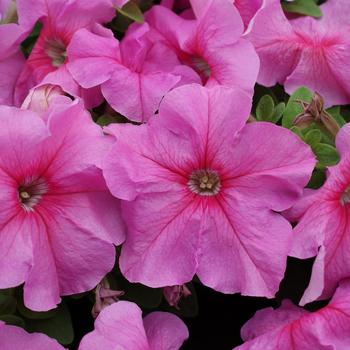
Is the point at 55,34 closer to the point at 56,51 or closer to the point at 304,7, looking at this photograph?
the point at 56,51

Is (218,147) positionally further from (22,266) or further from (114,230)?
(22,266)

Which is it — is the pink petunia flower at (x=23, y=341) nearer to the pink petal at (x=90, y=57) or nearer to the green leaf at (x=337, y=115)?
the pink petal at (x=90, y=57)

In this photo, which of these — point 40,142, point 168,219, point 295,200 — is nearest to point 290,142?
point 295,200

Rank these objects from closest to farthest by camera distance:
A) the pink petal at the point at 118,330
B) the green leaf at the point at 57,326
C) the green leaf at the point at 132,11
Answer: the pink petal at the point at 118,330 → the green leaf at the point at 57,326 → the green leaf at the point at 132,11

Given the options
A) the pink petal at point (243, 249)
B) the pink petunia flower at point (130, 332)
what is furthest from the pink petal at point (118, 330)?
the pink petal at point (243, 249)

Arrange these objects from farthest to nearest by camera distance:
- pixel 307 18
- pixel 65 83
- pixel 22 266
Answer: pixel 307 18 → pixel 65 83 → pixel 22 266

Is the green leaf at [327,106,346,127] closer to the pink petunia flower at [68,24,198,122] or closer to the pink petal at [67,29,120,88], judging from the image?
the pink petunia flower at [68,24,198,122]

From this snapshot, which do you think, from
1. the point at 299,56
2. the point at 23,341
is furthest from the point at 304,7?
the point at 23,341
